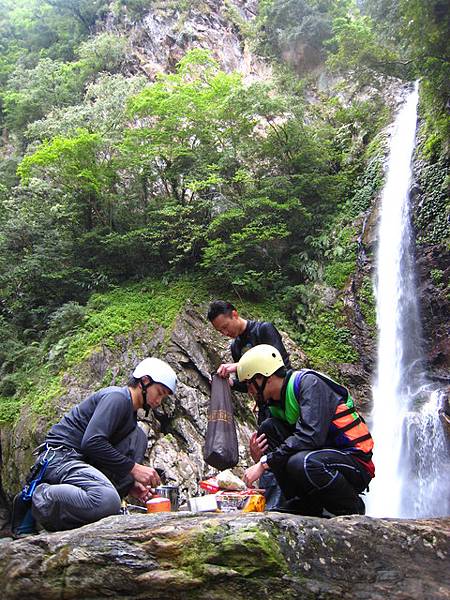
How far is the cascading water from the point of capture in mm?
7902

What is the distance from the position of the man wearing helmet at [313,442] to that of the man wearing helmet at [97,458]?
30.3 inches

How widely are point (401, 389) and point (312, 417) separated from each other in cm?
722

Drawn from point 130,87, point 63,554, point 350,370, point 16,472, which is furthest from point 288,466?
point 130,87

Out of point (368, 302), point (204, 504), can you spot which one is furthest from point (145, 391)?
point (368, 302)

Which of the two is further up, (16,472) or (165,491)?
(165,491)

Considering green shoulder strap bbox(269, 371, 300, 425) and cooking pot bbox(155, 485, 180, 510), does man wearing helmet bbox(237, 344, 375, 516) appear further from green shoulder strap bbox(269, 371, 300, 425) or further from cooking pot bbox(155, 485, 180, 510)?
cooking pot bbox(155, 485, 180, 510)

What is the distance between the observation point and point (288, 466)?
3111mm

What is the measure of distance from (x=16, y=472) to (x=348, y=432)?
23.0 ft

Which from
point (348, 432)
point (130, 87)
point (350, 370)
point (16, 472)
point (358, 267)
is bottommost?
point (16, 472)

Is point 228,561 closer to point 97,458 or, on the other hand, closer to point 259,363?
point 259,363

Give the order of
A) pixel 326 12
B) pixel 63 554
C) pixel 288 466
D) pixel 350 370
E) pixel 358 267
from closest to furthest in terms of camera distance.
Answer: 1. pixel 63 554
2. pixel 288 466
3. pixel 350 370
4. pixel 358 267
5. pixel 326 12

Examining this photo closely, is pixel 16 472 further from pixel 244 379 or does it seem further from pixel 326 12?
pixel 326 12

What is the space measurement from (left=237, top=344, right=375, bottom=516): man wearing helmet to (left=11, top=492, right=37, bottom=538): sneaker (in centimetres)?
151

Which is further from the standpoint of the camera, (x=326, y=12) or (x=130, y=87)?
(x=326, y=12)
